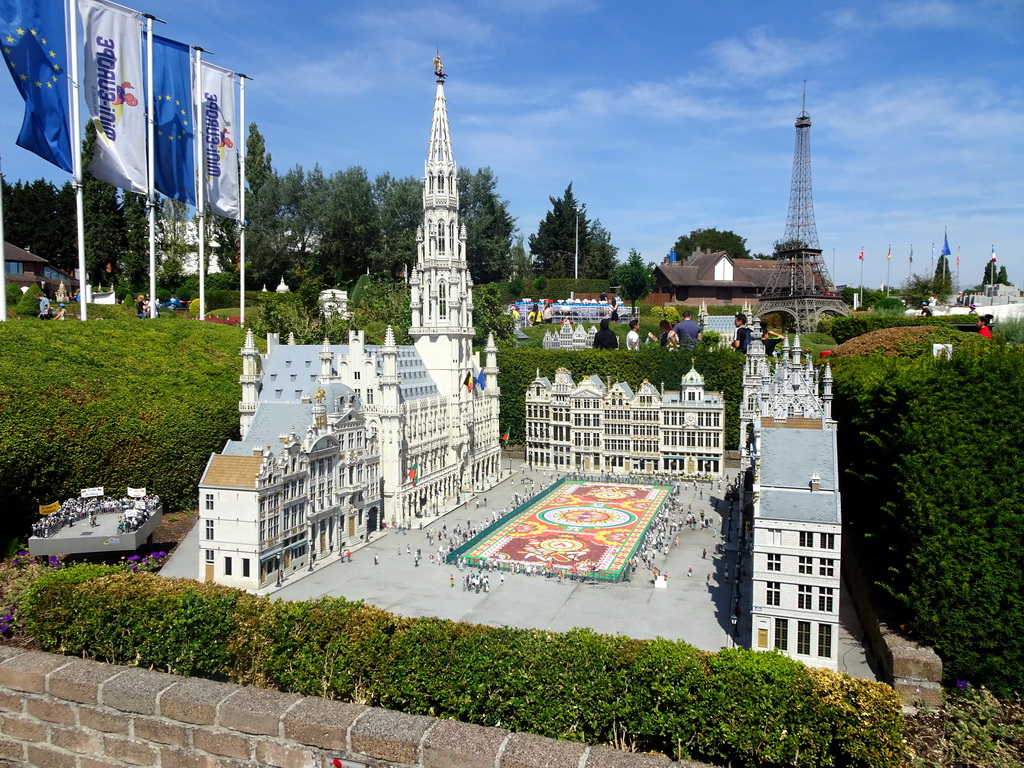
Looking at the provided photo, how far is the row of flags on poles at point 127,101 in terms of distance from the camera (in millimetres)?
48438

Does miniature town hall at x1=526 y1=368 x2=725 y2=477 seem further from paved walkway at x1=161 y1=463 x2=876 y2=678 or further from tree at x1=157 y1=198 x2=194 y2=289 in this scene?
tree at x1=157 y1=198 x2=194 y2=289

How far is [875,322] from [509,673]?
77.9 m

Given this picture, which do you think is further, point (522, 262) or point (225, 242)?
point (522, 262)

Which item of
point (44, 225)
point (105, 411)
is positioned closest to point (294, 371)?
point (105, 411)

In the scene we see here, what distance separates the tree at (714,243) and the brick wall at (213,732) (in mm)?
176506

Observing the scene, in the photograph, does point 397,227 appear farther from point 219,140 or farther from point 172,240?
point 219,140

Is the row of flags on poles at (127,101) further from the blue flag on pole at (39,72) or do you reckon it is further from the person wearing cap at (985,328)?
the person wearing cap at (985,328)

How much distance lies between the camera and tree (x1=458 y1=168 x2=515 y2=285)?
12194 cm

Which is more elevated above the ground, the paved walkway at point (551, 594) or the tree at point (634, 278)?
the tree at point (634, 278)

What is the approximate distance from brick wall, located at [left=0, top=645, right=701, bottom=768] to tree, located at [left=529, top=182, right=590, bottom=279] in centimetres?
14739

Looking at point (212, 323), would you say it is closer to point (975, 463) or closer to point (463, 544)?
point (463, 544)

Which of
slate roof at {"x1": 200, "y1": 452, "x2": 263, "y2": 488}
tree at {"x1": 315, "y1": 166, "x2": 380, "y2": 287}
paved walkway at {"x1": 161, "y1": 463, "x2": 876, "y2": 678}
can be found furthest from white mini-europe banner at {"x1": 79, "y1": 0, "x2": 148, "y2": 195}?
tree at {"x1": 315, "y1": 166, "x2": 380, "y2": 287}

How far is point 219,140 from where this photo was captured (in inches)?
2650

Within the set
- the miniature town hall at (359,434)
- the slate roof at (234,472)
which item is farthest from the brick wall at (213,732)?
the miniature town hall at (359,434)
